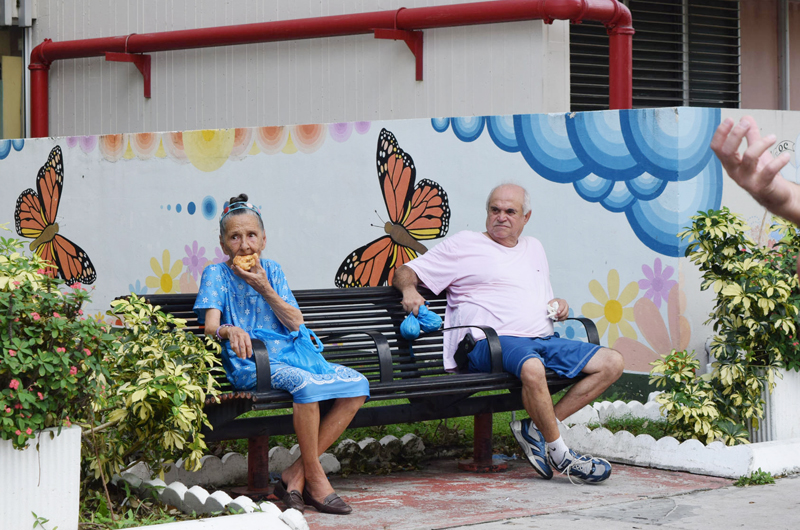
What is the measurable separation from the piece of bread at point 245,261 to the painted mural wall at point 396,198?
2.89 m

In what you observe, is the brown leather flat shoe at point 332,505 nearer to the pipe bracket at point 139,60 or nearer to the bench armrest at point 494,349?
the bench armrest at point 494,349

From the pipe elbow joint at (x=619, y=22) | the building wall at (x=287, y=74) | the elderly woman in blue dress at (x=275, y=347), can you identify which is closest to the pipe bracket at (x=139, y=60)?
the building wall at (x=287, y=74)

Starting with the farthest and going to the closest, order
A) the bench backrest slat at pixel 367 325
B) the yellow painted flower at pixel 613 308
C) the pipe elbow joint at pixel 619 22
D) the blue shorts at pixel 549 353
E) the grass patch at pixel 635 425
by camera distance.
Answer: the pipe elbow joint at pixel 619 22
the yellow painted flower at pixel 613 308
the grass patch at pixel 635 425
the bench backrest slat at pixel 367 325
the blue shorts at pixel 549 353

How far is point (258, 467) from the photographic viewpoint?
4.84 meters

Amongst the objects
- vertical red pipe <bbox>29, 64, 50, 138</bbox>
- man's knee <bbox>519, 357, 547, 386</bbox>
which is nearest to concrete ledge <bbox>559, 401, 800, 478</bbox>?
man's knee <bbox>519, 357, 547, 386</bbox>

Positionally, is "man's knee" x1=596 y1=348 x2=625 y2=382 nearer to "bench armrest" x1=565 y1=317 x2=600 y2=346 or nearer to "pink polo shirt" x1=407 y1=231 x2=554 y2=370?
"bench armrest" x1=565 y1=317 x2=600 y2=346

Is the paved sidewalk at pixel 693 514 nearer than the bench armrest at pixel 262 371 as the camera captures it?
Yes

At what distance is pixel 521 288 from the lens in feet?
18.4

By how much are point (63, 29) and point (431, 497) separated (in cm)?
875

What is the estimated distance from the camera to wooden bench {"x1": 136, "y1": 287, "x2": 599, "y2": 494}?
4.55m

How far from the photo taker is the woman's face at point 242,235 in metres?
4.82

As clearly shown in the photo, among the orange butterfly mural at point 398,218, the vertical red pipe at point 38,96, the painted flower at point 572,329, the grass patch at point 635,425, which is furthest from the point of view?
the vertical red pipe at point 38,96

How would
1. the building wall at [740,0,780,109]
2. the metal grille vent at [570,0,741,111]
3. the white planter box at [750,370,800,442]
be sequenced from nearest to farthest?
the white planter box at [750,370,800,442]
the metal grille vent at [570,0,741,111]
the building wall at [740,0,780,109]

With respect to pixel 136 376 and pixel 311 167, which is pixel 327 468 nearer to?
pixel 136 376
